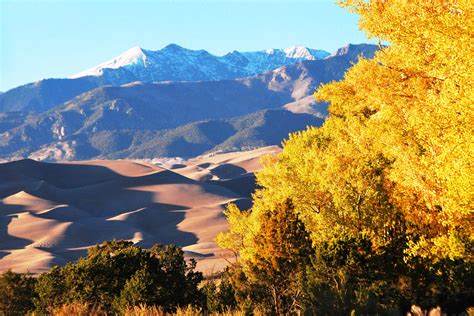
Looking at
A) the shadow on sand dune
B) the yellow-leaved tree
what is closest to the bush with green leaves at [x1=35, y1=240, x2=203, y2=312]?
the yellow-leaved tree

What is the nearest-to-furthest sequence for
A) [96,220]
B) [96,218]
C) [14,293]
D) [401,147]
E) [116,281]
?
[401,147] < [116,281] < [14,293] < [96,220] < [96,218]

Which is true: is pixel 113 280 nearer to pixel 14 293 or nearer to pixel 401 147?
pixel 14 293

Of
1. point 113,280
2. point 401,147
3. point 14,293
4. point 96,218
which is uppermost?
point 401,147

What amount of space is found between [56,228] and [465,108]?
13117cm

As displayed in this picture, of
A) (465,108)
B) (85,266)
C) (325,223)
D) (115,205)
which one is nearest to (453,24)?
(465,108)

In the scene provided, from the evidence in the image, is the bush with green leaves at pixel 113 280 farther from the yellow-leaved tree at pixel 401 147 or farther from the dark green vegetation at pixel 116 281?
the yellow-leaved tree at pixel 401 147

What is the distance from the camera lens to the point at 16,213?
15688cm

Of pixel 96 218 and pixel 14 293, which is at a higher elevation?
pixel 14 293

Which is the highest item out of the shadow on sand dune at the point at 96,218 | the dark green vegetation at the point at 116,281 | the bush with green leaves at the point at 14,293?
the dark green vegetation at the point at 116,281

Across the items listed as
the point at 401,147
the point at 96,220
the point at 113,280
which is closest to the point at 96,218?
the point at 96,220

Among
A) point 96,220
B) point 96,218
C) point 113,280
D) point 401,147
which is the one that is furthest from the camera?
point 96,218

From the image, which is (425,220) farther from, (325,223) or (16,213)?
(16,213)

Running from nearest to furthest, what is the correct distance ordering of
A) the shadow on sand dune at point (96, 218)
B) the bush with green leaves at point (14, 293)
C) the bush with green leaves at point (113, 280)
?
the bush with green leaves at point (113, 280) < the bush with green leaves at point (14, 293) < the shadow on sand dune at point (96, 218)

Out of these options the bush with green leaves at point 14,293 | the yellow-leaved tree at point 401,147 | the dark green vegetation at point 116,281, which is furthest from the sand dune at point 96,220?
the dark green vegetation at point 116,281
